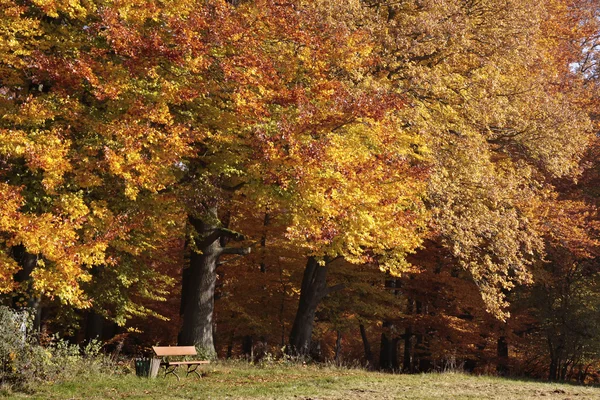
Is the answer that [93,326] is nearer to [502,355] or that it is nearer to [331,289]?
[331,289]

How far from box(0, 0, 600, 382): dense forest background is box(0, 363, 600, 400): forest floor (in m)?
1.64

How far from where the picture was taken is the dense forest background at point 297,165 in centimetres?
1443

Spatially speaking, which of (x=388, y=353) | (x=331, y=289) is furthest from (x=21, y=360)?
(x=388, y=353)

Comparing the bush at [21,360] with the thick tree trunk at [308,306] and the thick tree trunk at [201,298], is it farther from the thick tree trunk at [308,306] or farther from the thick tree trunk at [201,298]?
the thick tree trunk at [308,306]

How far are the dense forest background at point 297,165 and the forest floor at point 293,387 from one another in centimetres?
164

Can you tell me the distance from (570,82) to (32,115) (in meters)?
23.2

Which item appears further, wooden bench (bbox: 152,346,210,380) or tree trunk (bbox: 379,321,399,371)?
tree trunk (bbox: 379,321,399,371)

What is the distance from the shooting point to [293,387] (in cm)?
1464

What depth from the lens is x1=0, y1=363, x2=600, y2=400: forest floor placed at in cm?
1303

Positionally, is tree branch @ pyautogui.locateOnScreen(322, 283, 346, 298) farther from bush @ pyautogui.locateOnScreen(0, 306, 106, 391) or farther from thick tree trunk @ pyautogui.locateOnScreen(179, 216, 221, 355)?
bush @ pyautogui.locateOnScreen(0, 306, 106, 391)

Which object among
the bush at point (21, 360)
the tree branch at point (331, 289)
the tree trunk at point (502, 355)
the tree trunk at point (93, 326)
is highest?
the tree branch at point (331, 289)

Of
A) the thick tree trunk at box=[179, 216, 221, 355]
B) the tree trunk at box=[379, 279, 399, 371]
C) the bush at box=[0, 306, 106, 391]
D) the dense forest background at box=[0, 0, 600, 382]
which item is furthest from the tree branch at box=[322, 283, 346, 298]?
the bush at box=[0, 306, 106, 391]

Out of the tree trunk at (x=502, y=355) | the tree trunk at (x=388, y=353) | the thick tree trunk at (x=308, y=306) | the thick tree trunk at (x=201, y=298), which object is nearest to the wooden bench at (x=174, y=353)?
the thick tree trunk at (x=201, y=298)

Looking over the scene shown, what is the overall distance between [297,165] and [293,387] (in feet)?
15.9
